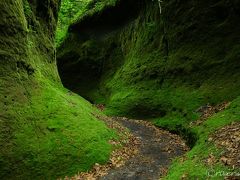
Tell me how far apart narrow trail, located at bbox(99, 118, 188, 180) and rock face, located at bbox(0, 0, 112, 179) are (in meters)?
1.55

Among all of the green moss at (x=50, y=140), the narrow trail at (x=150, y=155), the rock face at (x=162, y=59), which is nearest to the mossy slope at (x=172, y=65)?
the rock face at (x=162, y=59)

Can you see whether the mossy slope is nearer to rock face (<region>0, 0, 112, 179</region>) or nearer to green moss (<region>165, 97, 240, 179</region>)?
green moss (<region>165, 97, 240, 179</region>)

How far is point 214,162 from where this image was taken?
11969 millimetres

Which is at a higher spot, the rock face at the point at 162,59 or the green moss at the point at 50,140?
the rock face at the point at 162,59

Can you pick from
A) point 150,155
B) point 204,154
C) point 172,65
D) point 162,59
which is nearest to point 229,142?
point 204,154

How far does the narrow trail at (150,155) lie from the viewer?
14.5 meters

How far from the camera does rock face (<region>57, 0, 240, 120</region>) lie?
24672 millimetres

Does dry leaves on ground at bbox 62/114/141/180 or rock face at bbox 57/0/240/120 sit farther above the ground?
rock face at bbox 57/0/240/120

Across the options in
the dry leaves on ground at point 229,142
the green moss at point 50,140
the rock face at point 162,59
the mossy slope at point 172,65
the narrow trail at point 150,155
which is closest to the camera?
the dry leaves on ground at point 229,142

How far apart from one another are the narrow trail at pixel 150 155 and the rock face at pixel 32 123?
1.55 meters

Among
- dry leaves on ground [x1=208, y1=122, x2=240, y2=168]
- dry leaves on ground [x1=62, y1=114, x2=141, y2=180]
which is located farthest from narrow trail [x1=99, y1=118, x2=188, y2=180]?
dry leaves on ground [x1=208, y1=122, x2=240, y2=168]

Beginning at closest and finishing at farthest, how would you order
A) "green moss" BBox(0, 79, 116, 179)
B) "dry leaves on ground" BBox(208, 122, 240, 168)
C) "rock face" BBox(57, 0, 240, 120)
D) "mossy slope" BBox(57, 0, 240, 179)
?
"dry leaves on ground" BBox(208, 122, 240, 168), "green moss" BBox(0, 79, 116, 179), "mossy slope" BBox(57, 0, 240, 179), "rock face" BBox(57, 0, 240, 120)

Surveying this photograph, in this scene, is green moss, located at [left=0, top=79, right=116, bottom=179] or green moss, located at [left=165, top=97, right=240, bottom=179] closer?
green moss, located at [left=165, top=97, right=240, bottom=179]

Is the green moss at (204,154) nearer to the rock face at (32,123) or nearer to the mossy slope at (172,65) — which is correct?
the mossy slope at (172,65)
